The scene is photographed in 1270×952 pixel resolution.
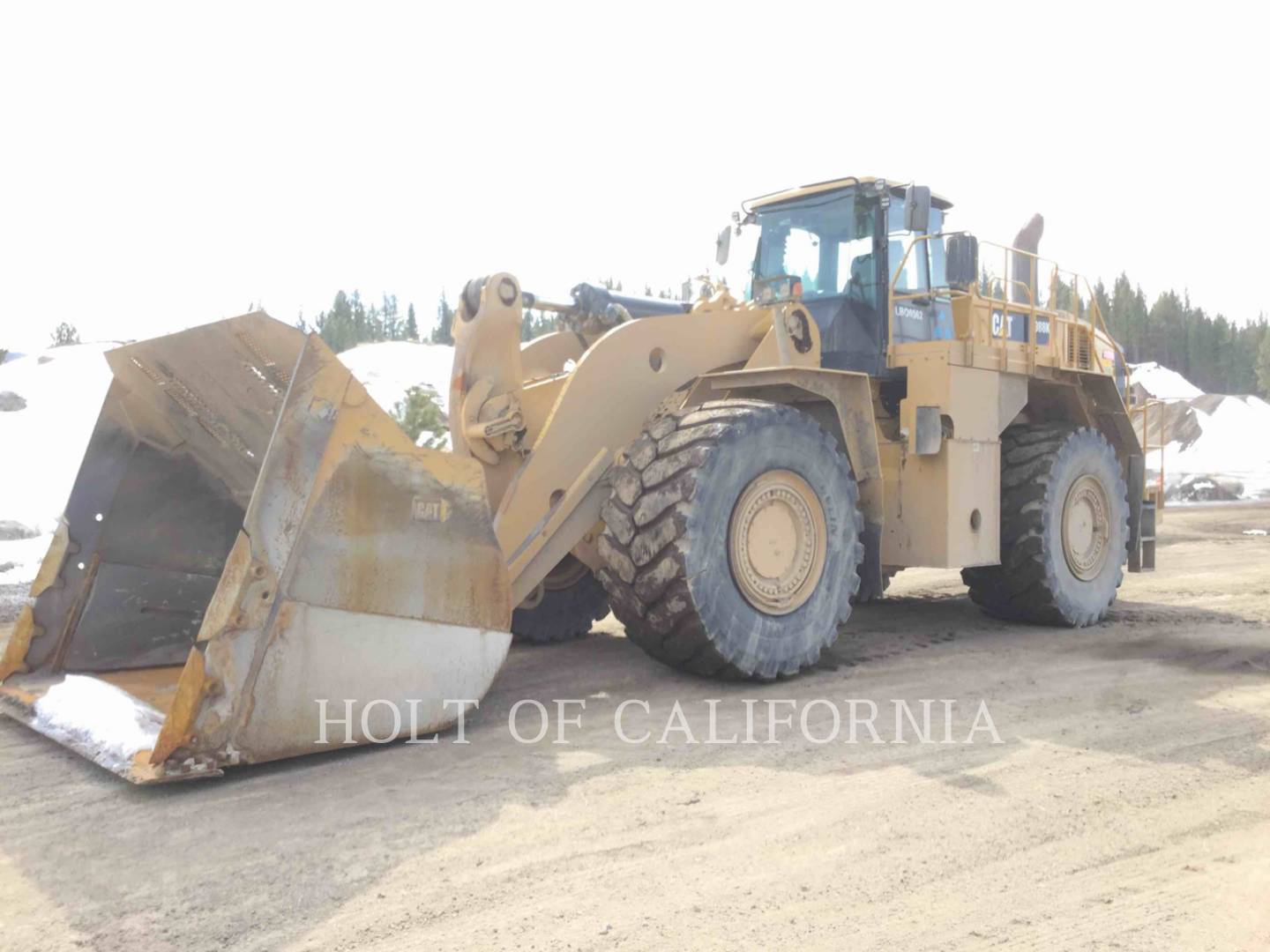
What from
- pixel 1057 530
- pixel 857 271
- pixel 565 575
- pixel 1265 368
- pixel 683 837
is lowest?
pixel 683 837

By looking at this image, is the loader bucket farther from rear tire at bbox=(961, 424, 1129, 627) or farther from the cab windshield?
rear tire at bbox=(961, 424, 1129, 627)

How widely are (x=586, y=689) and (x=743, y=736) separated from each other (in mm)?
1082

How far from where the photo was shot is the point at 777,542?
5.54 metres

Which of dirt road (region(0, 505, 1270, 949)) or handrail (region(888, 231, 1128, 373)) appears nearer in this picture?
dirt road (region(0, 505, 1270, 949))

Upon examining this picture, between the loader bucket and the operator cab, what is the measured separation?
3.36 meters

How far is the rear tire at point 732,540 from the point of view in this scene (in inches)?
198

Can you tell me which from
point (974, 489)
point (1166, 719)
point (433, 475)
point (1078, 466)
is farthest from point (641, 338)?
point (1078, 466)

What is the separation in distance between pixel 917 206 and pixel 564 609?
10.7ft

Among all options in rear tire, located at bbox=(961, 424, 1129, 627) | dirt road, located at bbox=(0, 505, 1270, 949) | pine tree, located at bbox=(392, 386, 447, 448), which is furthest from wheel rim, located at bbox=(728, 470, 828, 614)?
pine tree, located at bbox=(392, 386, 447, 448)

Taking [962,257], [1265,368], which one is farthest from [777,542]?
[1265,368]

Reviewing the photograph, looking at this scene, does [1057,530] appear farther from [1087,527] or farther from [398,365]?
[398,365]

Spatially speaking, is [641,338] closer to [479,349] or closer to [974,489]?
[479,349]

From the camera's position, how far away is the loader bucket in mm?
3840

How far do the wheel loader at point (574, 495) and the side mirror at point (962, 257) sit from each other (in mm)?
20
